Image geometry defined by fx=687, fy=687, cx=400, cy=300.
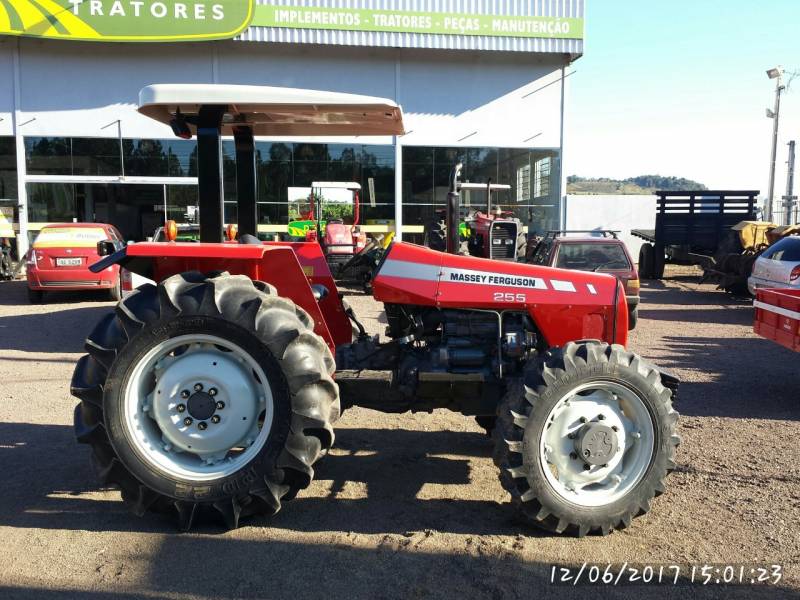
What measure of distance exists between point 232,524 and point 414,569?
3.28ft

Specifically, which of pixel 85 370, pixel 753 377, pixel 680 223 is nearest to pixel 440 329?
pixel 85 370

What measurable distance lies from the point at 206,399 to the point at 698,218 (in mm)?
17480

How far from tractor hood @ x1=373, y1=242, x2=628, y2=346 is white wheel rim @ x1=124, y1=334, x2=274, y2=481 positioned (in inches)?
37.2

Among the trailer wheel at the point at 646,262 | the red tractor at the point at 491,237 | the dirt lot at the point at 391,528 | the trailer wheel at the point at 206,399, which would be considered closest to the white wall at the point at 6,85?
the red tractor at the point at 491,237

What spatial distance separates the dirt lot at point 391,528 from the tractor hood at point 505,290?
3.65ft

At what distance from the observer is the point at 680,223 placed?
18438 mm

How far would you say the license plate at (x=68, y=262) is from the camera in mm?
12789

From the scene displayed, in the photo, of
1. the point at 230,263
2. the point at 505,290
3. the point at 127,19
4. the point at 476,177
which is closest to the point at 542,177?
the point at 476,177

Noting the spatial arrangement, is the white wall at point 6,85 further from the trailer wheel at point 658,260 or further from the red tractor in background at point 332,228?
the trailer wheel at point 658,260

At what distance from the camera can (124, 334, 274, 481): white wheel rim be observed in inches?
143

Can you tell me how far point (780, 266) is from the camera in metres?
11.6

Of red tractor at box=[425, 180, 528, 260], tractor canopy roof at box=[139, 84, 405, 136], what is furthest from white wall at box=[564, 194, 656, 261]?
tractor canopy roof at box=[139, 84, 405, 136]

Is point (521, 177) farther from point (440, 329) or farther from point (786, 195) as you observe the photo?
point (440, 329)
